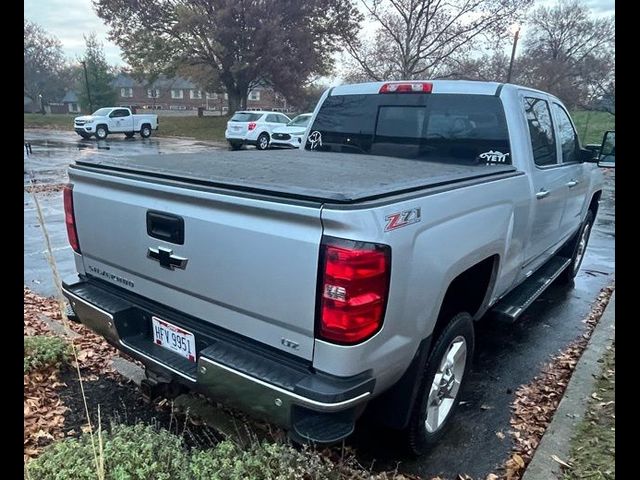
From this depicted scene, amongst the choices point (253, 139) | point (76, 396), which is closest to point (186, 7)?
point (253, 139)

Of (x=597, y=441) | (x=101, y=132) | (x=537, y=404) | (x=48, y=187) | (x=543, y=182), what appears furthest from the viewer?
(x=101, y=132)

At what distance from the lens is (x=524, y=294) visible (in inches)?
159

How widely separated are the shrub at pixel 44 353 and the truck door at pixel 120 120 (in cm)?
2800

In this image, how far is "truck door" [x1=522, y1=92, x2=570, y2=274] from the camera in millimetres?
3689

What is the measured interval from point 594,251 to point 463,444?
19.7 ft

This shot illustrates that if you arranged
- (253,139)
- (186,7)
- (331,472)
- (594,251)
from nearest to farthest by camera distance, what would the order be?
(331,472), (594,251), (253,139), (186,7)

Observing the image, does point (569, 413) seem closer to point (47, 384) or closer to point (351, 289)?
point (351, 289)

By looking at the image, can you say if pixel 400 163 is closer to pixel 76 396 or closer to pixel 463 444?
pixel 463 444

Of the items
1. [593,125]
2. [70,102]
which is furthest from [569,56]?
[70,102]

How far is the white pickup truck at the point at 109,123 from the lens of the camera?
27.8 m

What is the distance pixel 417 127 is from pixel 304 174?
1.77 metres
